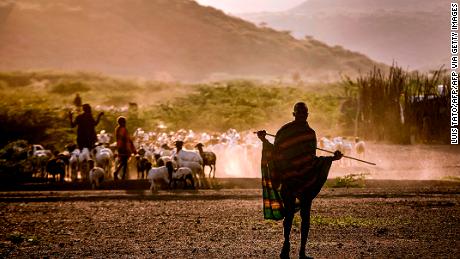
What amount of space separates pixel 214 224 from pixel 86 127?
9.18 meters

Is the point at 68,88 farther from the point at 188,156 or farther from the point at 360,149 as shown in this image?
the point at 188,156

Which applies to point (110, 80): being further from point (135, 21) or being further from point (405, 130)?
point (135, 21)

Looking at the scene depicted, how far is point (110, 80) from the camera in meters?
82.4

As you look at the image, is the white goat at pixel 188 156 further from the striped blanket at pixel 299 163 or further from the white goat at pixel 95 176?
the striped blanket at pixel 299 163

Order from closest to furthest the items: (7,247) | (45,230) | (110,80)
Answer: (7,247) → (45,230) → (110,80)

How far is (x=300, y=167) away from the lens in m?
10.1

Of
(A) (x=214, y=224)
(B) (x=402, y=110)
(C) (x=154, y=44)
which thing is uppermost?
(C) (x=154, y=44)

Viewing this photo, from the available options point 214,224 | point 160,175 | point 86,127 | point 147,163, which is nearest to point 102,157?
point 86,127

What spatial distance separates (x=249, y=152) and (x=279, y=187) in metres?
17.5

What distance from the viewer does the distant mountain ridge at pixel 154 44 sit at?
135 meters

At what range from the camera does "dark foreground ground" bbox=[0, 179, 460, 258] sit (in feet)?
36.6

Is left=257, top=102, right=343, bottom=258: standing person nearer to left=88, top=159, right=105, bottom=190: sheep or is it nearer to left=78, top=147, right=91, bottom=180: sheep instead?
left=88, top=159, right=105, bottom=190: sheep

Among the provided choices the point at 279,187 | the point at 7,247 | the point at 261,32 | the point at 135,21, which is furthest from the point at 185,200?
the point at 261,32

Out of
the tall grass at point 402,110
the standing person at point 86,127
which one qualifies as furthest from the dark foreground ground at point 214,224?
the tall grass at point 402,110
